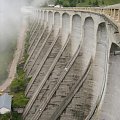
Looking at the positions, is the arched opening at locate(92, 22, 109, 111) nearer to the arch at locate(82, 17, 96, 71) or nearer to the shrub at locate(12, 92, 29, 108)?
the arch at locate(82, 17, 96, 71)

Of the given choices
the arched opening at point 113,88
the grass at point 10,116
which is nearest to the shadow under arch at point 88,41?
the arched opening at point 113,88

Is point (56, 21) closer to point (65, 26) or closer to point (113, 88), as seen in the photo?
point (65, 26)

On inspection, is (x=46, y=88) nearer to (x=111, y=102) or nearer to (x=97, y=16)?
(x=97, y=16)

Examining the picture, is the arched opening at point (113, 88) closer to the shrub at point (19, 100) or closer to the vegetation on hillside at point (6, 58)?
the shrub at point (19, 100)

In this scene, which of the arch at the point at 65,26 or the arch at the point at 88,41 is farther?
the arch at the point at 65,26

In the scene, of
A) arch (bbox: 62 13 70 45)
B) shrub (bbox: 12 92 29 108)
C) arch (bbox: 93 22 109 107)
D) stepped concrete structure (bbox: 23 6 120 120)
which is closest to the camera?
stepped concrete structure (bbox: 23 6 120 120)

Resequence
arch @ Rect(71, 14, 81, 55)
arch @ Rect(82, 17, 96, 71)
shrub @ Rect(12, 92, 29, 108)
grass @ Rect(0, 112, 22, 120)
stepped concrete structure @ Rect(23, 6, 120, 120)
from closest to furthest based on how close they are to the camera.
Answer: stepped concrete structure @ Rect(23, 6, 120, 120) < arch @ Rect(82, 17, 96, 71) < arch @ Rect(71, 14, 81, 55) < grass @ Rect(0, 112, 22, 120) < shrub @ Rect(12, 92, 29, 108)

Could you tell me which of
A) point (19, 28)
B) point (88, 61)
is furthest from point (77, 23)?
point (19, 28)

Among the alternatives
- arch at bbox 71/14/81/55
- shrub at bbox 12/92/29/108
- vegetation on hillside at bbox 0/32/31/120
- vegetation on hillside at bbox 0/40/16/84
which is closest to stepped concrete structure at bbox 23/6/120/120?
arch at bbox 71/14/81/55
